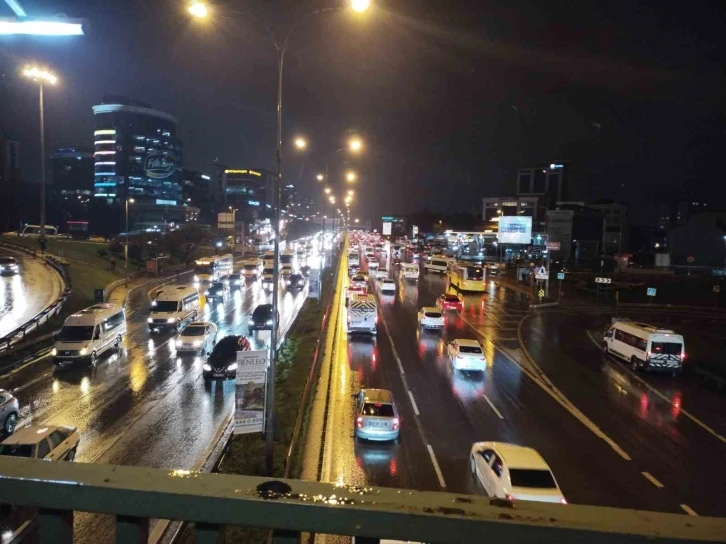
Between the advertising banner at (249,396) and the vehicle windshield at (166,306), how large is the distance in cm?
1924

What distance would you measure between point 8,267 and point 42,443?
33.3 meters

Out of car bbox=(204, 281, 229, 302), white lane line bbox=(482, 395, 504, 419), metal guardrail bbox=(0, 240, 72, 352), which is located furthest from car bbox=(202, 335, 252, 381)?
car bbox=(204, 281, 229, 302)

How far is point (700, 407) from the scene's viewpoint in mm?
19906

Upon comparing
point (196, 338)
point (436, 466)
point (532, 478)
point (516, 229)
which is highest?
point (516, 229)

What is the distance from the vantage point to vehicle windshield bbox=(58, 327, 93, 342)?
921 inches

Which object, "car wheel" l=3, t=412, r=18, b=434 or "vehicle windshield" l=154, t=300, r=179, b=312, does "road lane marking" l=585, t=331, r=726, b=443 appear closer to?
"car wheel" l=3, t=412, r=18, b=434

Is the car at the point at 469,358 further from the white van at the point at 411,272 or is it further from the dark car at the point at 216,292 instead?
the white van at the point at 411,272

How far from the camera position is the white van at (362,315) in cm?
2914

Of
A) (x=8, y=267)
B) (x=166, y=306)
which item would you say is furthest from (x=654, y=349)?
(x=8, y=267)

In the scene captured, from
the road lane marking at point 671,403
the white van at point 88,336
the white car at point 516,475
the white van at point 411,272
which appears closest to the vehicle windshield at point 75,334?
the white van at point 88,336

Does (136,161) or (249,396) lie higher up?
(136,161)

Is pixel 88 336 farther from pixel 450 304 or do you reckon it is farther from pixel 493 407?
pixel 450 304

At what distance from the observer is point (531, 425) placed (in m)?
16.8

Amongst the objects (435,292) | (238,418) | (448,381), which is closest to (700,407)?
(448,381)
